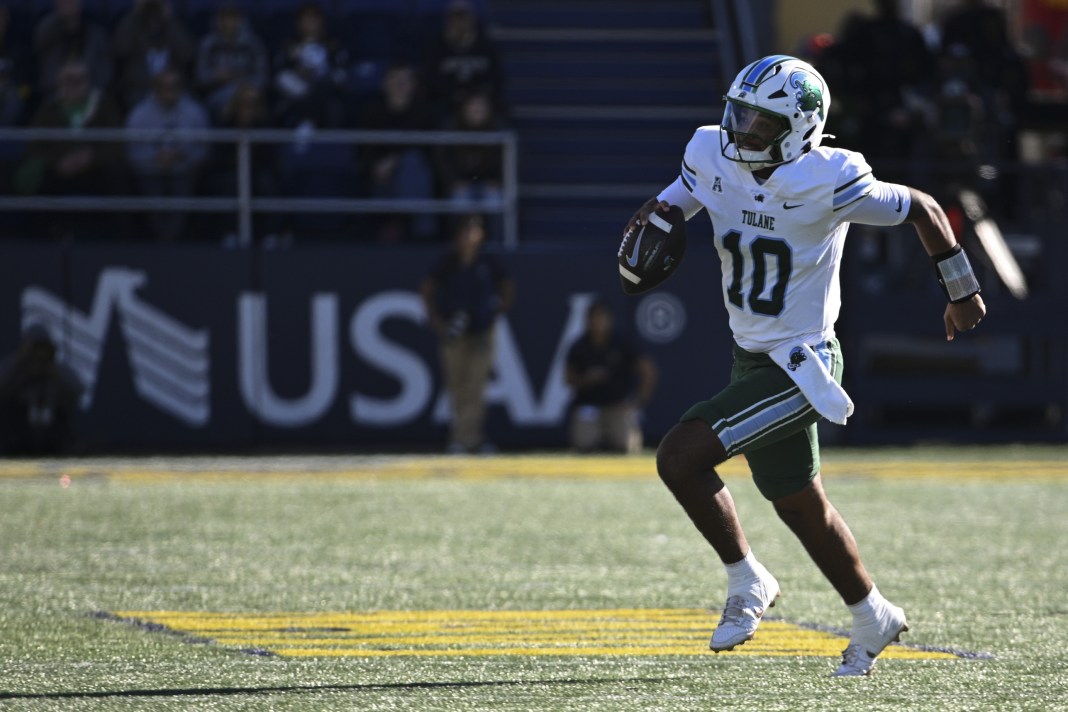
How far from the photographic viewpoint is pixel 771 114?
5508mm

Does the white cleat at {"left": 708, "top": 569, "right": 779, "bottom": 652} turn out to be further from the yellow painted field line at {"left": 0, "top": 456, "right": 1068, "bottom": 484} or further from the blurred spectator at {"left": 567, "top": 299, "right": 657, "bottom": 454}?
the blurred spectator at {"left": 567, "top": 299, "right": 657, "bottom": 454}

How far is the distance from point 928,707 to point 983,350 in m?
11.3

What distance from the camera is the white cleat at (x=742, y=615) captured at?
541 centimetres

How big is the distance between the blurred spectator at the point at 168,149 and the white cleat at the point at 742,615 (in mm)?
9915

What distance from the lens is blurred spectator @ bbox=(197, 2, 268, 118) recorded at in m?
15.4

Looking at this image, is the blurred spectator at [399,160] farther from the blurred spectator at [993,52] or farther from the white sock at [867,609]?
the white sock at [867,609]

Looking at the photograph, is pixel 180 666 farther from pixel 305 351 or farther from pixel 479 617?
pixel 305 351

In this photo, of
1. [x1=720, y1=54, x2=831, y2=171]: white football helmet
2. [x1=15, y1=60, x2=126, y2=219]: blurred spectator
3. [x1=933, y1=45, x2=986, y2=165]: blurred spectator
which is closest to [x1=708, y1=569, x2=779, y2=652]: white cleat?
[x1=720, y1=54, x2=831, y2=171]: white football helmet

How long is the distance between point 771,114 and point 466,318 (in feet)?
28.7

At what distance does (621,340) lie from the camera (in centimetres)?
1451

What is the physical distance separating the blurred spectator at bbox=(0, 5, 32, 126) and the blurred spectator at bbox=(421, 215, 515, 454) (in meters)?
3.71

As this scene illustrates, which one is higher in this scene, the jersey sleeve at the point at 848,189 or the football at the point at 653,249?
the jersey sleeve at the point at 848,189

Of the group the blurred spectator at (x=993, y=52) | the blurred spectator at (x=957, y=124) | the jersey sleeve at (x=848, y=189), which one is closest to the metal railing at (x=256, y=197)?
the blurred spectator at (x=957, y=124)

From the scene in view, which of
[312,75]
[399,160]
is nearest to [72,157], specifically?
[312,75]
